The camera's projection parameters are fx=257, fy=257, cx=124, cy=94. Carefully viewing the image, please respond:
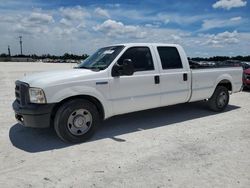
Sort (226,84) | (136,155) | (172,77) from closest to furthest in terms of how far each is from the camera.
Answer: (136,155) → (172,77) → (226,84)

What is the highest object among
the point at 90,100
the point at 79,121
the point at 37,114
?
the point at 90,100

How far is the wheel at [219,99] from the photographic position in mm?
7656

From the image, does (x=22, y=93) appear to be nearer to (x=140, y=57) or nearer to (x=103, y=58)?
(x=103, y=58)

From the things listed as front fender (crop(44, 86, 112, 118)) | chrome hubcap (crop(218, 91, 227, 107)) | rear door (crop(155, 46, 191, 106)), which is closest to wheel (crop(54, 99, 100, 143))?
front fender (crop(44, 86, 112, 118))

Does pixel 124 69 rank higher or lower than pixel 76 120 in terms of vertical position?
higher

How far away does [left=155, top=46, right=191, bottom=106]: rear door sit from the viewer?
6246 mm

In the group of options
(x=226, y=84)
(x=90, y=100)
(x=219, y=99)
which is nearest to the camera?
(x=90, y=100)

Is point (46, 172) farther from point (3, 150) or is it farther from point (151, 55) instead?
point (151, 55)

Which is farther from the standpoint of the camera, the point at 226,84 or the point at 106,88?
the point at 226,84

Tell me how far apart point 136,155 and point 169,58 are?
9.83ft

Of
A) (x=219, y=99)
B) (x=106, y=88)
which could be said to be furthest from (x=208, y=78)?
(x=106, y=88)

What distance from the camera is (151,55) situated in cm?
611

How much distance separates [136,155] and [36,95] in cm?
212

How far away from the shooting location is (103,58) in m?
5.79
